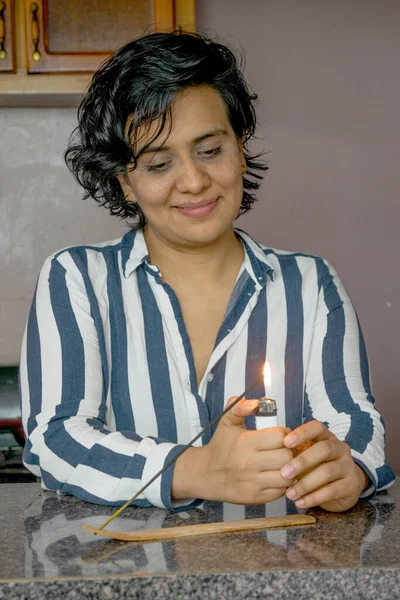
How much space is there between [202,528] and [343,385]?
53 cm

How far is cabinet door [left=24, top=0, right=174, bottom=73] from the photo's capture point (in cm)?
249

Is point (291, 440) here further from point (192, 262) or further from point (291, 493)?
point (192, 262)

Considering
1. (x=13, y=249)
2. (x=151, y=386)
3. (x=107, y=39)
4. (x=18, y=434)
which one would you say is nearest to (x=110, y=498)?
(x=151, y=386)

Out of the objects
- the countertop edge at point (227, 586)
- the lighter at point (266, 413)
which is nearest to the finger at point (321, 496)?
the lighter at point (266, 413)

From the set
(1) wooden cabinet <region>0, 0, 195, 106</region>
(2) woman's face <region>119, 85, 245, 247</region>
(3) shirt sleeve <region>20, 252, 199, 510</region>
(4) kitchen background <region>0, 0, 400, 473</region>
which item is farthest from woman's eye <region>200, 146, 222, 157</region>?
(4) kitchen background <region>0, 0, 400, 473</region>

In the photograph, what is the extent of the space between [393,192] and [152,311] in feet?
5.50

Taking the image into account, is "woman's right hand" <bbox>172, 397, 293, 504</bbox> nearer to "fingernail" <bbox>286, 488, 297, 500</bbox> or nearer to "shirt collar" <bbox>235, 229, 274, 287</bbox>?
"fingernail" <bbox>286, 488, 297, 500</bbox>

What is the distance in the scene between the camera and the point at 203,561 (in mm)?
836

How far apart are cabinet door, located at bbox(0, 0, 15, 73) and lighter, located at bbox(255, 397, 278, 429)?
181cm

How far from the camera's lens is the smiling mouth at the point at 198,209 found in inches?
57.4

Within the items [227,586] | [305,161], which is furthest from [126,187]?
[305,161]

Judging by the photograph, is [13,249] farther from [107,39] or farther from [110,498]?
[110,498]

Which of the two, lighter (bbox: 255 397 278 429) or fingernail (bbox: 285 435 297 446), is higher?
lighter (bbox: 255 397 278 429)

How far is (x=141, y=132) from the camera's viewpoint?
4.77 ft
